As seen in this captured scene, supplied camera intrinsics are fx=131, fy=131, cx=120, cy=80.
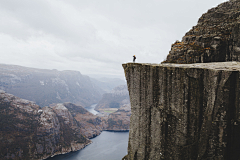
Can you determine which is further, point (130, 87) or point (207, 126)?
point (130, 87)

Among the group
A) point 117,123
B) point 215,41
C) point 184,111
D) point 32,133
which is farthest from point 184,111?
point 117,123

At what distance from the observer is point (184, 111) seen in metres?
13.8

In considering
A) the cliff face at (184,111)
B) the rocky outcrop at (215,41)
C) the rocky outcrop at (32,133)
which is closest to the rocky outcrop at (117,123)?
the rocky outcrop at (32,133)

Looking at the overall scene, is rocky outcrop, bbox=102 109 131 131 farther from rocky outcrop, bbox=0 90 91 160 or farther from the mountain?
the mountain

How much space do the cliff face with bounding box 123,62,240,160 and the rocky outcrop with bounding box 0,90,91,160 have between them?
341ft

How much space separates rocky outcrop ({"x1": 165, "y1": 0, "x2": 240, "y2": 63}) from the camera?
66.0ft

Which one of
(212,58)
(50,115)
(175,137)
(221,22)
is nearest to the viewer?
(175,137)

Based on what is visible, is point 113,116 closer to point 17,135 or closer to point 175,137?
point 17,135

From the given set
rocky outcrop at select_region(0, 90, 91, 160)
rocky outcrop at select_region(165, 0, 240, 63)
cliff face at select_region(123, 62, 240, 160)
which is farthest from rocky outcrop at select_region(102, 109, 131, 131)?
cliff face at select_region(123, 62, 240, 160)

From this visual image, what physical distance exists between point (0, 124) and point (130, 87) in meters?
122

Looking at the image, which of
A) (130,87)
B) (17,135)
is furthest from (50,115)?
(130,87)

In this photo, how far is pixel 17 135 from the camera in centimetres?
9481

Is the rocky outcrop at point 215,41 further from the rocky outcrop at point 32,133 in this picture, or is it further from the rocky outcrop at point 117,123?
the rocky outcrop at point 117,123

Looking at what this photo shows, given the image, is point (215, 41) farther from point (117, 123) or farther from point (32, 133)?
point (117, 123)
